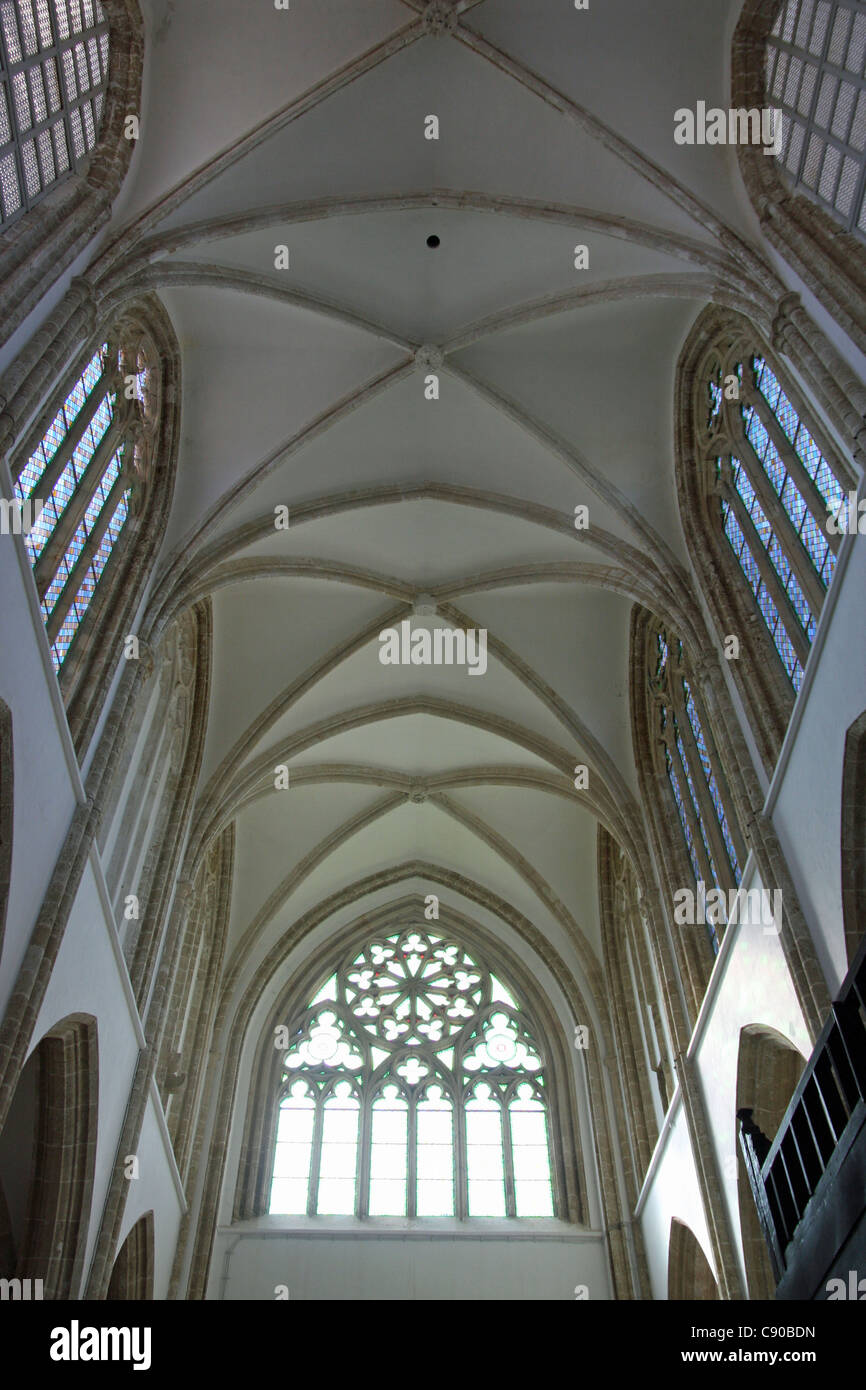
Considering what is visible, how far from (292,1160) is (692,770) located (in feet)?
27.4

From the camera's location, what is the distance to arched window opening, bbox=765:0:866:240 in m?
9.05

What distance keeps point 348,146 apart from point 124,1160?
1069cm

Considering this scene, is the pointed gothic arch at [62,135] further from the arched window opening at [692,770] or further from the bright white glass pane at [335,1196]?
the bright white glass pane at [335,1196]

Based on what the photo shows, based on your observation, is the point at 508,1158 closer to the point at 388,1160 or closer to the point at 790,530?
the point at 388,1160

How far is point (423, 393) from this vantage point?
14.3 metres

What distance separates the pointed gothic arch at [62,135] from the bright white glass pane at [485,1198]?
1303 cm

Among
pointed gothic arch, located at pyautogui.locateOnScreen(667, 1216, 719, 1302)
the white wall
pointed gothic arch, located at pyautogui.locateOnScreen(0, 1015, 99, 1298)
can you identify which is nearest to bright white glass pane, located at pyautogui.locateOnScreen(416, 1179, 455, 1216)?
the white wall

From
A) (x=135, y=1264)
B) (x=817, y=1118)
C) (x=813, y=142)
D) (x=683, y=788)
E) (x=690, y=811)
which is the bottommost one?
(x=817, y=1118)

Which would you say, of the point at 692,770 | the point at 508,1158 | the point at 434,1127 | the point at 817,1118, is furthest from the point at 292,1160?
the point at 817,1118

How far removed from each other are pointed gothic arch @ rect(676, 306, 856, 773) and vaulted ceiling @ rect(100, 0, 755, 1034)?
1.82ft

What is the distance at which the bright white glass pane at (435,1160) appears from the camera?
16562mm

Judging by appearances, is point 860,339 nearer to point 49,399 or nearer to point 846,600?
point 846,600

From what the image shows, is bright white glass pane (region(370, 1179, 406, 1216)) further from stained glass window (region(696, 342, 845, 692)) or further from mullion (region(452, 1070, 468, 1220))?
stained glass window (region(696, 342, 845, 692))

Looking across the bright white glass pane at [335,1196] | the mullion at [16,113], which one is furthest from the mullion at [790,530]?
the bright white glass pane at [335,1196]
